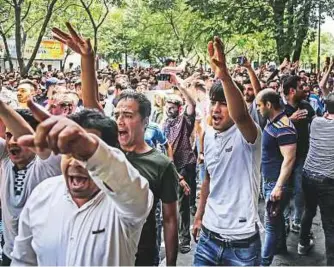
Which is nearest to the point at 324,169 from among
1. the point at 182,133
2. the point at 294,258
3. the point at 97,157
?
the point at 294,258

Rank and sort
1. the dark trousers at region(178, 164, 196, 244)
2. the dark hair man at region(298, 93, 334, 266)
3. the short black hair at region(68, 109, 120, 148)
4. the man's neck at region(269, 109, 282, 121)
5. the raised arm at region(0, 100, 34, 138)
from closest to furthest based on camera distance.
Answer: the short black hair at region(68, 109, 120, 148)
the raised arm at region(0, 100, 34, 138)
the dark hair man at region(298, 93, 334, 266)
the man's neck at region(269, 109, 282, 121)
the dark trousers at region(178, 164, 196, 244)

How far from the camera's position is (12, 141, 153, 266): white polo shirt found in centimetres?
205

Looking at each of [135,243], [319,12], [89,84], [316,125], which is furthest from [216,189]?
[319,12]

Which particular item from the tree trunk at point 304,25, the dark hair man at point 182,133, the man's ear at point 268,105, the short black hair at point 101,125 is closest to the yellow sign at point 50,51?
the tree trunk at point 304,25

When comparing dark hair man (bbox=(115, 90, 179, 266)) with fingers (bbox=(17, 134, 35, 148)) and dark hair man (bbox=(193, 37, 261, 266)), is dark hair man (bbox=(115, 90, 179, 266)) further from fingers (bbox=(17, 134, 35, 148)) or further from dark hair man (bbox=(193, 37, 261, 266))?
fingers (bbox=(17, 134, 35, 148))

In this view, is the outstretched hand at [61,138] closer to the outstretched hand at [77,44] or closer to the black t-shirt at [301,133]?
the outstretched hand at [77,44]

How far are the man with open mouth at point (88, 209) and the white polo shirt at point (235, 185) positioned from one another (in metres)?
1.17

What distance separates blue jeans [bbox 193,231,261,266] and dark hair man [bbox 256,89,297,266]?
53.4 inches

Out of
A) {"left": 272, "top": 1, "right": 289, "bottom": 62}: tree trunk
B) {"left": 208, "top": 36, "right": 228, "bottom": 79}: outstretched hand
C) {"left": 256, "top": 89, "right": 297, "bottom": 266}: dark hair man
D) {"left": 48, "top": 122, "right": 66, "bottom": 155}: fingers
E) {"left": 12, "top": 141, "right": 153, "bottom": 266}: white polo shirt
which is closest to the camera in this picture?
{"left": 48, "top": 122, "right": 66, "bottom": 155}: fingers

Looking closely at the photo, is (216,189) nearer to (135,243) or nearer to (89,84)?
(89,84)

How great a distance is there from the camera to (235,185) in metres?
3.63

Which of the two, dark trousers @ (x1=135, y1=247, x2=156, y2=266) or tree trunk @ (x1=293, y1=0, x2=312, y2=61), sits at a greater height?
tree trunk @ (x1=293, y1=0, x2=312, y2=61)

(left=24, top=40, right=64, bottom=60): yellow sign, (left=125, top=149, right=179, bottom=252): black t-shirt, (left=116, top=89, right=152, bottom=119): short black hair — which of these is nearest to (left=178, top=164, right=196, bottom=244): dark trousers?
(left=116, top=89, right=152, bottom=119): short black hair

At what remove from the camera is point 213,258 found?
3.71 metres
